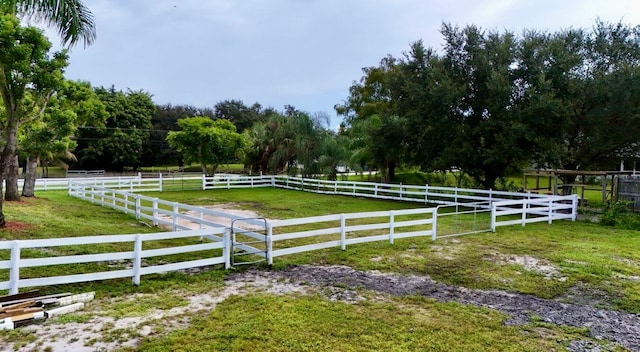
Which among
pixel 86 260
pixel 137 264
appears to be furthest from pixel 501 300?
pixel 86 260

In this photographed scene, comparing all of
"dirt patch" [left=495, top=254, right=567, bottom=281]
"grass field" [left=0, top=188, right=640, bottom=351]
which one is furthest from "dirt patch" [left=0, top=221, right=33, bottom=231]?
"dirt patch" [left=495, top=254, right=567, bottom=281]

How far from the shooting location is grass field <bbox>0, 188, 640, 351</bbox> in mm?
4746

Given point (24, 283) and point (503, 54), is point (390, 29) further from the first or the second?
point (24, 283)

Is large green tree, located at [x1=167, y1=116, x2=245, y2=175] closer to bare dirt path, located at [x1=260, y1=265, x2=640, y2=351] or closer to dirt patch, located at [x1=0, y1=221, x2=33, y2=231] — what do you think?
dirt patch, located at [x1=0, y1=221, x2=33, y2=231]

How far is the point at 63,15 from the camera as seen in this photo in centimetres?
938

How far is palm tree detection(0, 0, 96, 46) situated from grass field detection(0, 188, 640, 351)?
14.9 feet

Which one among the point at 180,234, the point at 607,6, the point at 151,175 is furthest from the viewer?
the point at 151,175

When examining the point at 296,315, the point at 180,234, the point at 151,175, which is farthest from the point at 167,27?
the point at 151,175

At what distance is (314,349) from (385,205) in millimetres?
14896

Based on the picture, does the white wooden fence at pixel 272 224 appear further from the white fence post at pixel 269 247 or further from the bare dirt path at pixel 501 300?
the bare dirt path at pixel 501 300

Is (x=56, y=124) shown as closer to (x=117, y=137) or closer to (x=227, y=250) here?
(x=227, y=250)

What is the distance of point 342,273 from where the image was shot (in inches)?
301

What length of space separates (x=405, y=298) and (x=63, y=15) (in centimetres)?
886

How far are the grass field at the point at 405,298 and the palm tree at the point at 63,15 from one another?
4547mm
